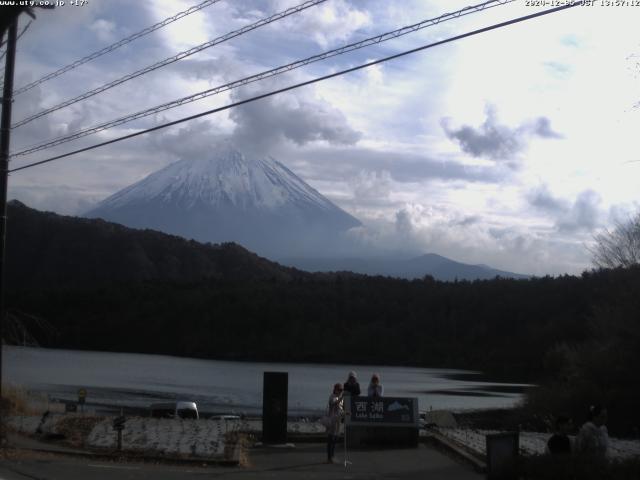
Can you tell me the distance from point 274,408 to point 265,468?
8.37ft

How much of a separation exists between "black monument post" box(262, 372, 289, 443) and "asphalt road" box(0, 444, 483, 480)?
0.76 meters

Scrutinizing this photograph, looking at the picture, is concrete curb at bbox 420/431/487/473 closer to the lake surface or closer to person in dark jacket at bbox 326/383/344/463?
person in dark jacket at bbox 326/383/344/463

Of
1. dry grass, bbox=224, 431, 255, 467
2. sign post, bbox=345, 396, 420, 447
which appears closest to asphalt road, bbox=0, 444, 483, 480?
dry grass, bbox=224, 431, 255, 467

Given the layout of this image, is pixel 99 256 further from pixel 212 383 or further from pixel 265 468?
pixel 265 468

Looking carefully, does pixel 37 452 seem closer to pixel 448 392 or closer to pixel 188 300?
pixel 448 392

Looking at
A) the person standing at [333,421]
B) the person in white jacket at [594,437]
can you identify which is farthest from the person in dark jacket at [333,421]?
the person in white jacket at [594,437]

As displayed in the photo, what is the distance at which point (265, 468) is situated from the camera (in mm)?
14742

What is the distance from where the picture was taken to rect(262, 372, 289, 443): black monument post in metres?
17.3

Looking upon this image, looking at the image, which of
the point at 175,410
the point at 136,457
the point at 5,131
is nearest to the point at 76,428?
the point at 136,457

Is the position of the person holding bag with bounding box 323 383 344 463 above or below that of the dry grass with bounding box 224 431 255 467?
above

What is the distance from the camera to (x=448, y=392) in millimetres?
65312

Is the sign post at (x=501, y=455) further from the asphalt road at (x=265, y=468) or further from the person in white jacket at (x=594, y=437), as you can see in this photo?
the asphalt road at (x=265, y=468)

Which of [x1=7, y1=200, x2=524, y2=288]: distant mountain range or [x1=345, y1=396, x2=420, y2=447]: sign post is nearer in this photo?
[x1=345, y1=396, x2=420, y2=447]: sign post

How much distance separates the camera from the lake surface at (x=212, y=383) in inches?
2032
